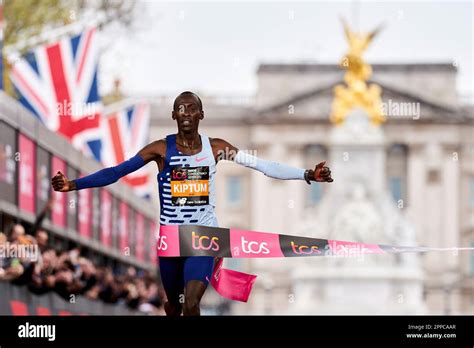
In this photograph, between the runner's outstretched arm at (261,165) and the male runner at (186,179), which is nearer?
the male runner at (186,179)

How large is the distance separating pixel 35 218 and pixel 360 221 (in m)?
34.0

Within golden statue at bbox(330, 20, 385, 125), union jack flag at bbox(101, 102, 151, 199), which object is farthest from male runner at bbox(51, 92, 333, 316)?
golden statue at bbox(330, 20, 385, 125)

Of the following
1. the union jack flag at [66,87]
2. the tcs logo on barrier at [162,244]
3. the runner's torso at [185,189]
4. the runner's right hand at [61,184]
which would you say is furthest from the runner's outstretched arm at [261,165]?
the union jack flag at [66,87]

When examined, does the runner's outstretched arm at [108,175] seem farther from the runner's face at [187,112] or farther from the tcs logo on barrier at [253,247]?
the tcs logo on barrier at [253,247]

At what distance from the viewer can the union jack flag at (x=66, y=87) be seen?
26094 mm

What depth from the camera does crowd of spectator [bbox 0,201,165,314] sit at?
15.9m

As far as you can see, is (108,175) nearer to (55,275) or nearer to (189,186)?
(189,186)

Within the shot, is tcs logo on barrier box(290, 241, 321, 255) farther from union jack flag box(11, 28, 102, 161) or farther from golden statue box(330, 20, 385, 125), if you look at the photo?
golden statue box(330, 20, 385, 125)

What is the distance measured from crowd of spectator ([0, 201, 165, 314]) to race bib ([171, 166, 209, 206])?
25.2 feet

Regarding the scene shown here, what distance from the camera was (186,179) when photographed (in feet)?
25.5

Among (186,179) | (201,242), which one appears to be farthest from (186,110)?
(201,242)

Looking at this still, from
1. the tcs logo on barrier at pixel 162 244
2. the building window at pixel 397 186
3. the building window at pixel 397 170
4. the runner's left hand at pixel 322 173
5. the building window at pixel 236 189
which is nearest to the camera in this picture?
the tcs logo on barrier at pixel 162 244
